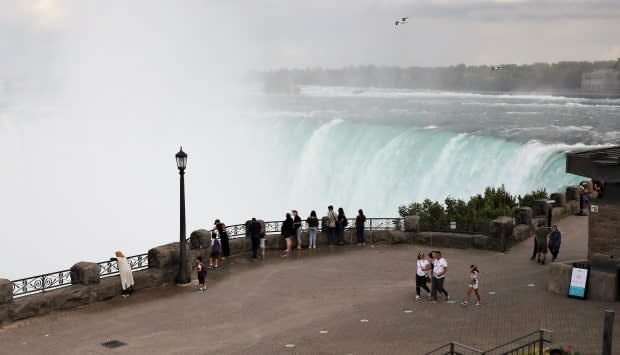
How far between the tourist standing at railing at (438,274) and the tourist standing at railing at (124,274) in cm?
729

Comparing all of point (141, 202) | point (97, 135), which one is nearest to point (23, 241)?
point (141, 202)

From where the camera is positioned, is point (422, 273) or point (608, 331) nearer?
point (608, 331)

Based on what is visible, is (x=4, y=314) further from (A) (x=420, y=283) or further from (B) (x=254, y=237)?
(A) (x=420, y=283)

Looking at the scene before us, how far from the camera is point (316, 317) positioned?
17516 millimetres

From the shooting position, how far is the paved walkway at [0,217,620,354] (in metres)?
15.5

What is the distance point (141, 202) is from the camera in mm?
83625

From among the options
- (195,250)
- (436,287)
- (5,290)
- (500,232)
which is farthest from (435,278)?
(5,290)

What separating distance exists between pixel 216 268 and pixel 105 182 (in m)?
70.9

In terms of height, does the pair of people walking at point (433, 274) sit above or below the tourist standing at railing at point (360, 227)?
below

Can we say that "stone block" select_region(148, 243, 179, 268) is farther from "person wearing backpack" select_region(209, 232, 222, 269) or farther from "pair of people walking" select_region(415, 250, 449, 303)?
"pair of people walking" select_region(415, 250, 449, 303)

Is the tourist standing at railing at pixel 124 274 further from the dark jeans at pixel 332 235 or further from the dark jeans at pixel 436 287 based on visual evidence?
the dark jeans at pixel 332 235

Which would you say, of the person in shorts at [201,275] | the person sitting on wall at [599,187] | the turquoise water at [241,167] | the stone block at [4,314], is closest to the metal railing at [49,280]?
the stone block at [4,314]

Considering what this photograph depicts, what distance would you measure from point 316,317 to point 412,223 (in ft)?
28.1

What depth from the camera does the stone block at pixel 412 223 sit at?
25.3m
